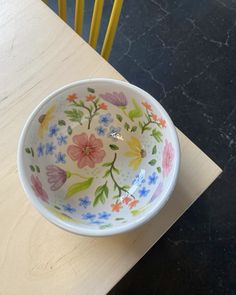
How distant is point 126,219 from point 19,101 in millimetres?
244

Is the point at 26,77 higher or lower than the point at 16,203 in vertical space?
higher

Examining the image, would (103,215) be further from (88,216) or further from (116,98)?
(116,98)

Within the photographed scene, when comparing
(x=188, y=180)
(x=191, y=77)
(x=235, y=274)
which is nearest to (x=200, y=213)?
(x=235, y=274)

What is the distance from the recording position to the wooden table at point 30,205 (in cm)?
50

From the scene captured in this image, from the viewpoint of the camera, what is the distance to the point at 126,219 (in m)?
0.50

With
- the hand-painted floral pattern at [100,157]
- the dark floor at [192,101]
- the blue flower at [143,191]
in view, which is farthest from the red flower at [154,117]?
the dark floor at [192,101]

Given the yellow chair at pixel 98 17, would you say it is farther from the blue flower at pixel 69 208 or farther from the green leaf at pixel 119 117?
the blue flower at pixel 69 208

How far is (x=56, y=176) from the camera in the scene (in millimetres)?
578

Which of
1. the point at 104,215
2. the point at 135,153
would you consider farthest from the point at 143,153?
the point at 104,215

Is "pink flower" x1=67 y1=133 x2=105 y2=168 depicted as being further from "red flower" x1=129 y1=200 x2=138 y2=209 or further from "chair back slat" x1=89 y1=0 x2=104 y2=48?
"chair back slat" x1=89 y1=0 x2=104 y2=48

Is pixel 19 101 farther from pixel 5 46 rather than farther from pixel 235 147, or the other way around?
pixel 235 147

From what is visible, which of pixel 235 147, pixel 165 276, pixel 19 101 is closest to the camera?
pixel 19 101

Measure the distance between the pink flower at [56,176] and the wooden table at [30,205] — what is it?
0.16 feet

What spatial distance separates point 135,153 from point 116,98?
10 cm
